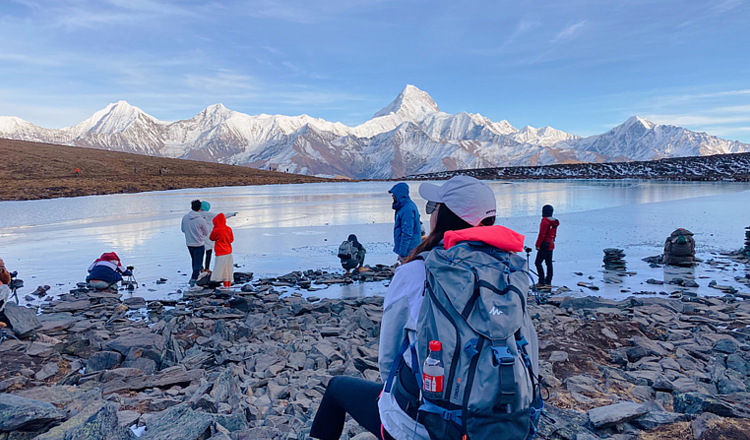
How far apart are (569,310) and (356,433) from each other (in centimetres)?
585

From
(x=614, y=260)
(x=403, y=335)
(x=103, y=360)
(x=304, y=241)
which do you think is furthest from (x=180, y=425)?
(x=304, y=241)

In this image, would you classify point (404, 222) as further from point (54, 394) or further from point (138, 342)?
point (54, 394)

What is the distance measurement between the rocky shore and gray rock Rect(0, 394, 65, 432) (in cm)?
1

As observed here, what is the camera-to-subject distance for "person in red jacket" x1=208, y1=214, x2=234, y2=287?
10.9 metres

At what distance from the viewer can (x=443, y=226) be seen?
102 inches

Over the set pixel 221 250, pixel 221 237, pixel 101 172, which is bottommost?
pixel 221 250

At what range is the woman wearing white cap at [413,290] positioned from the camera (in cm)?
225

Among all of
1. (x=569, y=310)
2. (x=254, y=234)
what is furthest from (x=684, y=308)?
(x=254, y=234)

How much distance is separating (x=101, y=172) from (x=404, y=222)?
115427 mm

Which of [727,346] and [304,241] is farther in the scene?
[304,241]

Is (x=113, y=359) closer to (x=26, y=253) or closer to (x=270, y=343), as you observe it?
(x=270, y=343)

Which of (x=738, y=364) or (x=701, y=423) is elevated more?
(x=701, y=423)

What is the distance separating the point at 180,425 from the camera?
3955 mm

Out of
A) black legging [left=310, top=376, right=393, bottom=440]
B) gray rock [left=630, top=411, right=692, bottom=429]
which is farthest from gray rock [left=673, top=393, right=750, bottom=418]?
black legging [left=310, top=376, right=393, bottom=440]
